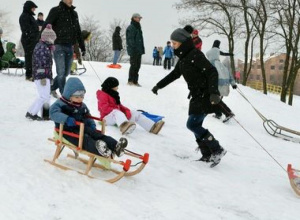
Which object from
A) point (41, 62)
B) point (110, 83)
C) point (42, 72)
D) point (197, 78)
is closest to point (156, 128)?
point (110, 83)

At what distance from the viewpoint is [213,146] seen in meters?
5.04

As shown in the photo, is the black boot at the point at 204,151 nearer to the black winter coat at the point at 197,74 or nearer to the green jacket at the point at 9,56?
the black winter coat at the point at 197,74

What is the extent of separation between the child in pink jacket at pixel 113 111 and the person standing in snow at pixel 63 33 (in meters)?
1.38

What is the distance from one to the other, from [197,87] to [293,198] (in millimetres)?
1865

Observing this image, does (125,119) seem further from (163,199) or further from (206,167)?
(163,199)

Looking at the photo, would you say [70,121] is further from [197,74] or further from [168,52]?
[168,52]

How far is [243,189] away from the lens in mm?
4387

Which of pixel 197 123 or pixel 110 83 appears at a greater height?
pixel 110 83

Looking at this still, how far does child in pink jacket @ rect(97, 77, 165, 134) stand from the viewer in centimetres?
589

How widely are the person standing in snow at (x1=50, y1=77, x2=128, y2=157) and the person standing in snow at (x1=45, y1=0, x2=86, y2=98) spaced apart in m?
2.89

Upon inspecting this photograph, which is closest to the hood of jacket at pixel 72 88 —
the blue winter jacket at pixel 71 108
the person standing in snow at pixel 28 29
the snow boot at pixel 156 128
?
the blue winter jacket at pixel 71 108

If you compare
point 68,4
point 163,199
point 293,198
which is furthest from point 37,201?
point 68,4

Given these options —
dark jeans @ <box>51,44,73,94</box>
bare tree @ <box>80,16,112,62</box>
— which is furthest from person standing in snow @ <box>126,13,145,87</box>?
bare tree @ <box>80,16,112,62</box>

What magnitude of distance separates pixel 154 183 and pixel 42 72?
3.16 meters
